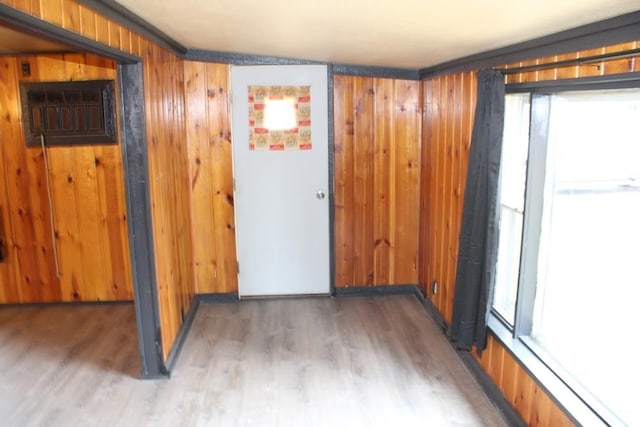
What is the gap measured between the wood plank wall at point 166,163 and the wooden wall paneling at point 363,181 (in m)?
1.42

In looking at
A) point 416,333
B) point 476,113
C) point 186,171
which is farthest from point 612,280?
point 186,171

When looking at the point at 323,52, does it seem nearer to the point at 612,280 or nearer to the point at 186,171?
the point at 186,171

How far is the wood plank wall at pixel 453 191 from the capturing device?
2188 mm

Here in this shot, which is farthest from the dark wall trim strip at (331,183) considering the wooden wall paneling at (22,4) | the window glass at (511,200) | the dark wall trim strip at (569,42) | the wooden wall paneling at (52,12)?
the wooden wall paneling at (22,4)

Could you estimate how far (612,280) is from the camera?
2389 mm

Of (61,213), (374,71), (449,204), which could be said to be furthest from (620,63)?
(61,213)

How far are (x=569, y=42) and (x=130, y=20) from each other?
208 cm

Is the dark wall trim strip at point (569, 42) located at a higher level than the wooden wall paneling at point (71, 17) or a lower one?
lower

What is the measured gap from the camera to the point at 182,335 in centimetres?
361

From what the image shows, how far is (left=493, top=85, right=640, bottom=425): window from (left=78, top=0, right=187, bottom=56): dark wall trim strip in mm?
2040

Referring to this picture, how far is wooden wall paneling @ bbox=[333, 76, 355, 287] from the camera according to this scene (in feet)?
13.7

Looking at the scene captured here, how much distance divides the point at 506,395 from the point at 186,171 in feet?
9.40

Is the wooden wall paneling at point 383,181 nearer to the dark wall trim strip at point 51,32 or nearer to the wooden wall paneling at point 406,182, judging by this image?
the wooden wall paneling at point 406,182

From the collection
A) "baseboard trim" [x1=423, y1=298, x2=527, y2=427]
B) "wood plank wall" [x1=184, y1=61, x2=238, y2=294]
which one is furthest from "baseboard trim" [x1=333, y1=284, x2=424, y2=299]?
"wood plank wall" [x1=184, y1=61, x2=238, y2=294]
